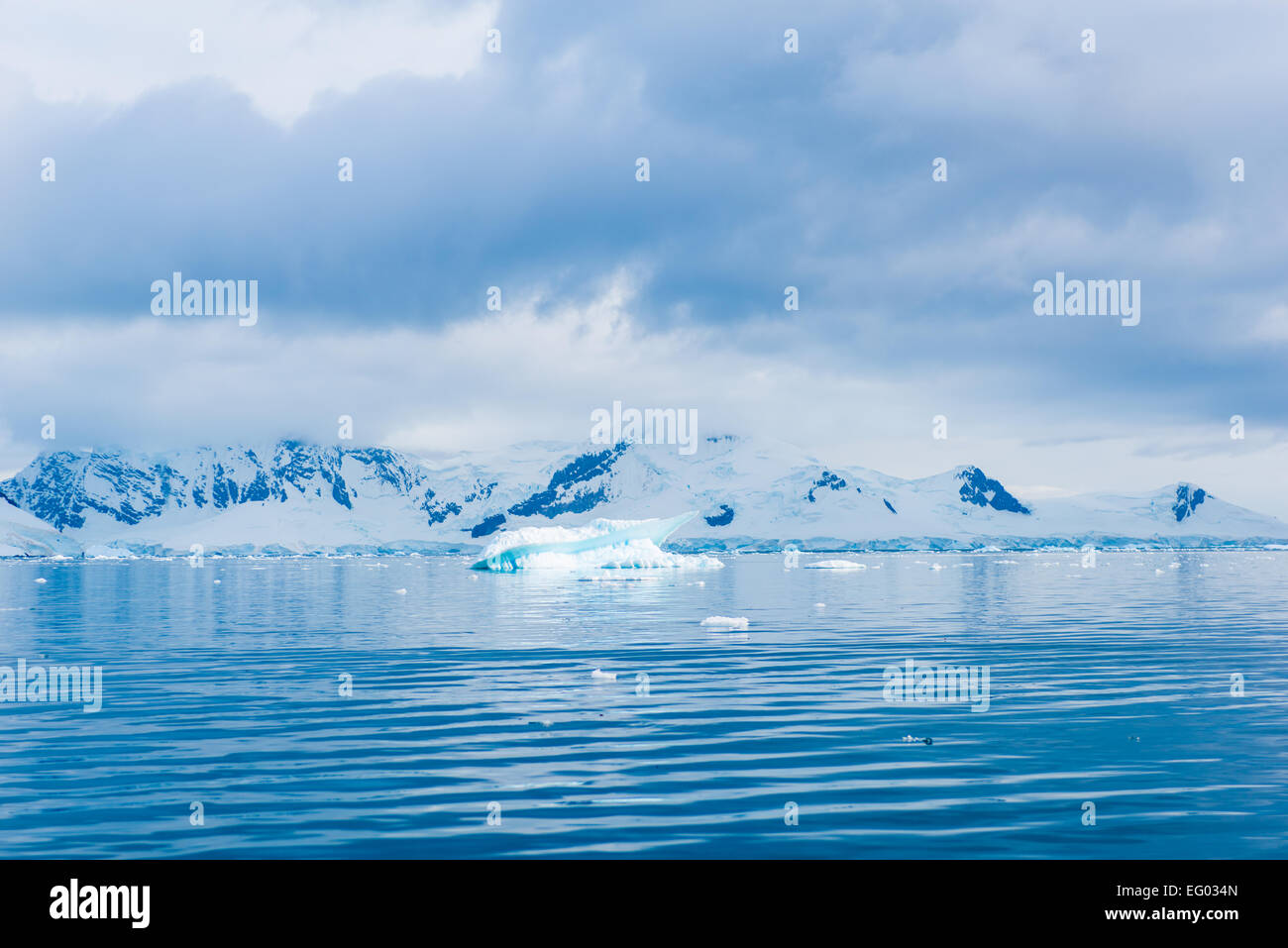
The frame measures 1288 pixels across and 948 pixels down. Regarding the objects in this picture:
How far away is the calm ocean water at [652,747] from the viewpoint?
1018 cm

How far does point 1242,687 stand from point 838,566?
7539 centimetres

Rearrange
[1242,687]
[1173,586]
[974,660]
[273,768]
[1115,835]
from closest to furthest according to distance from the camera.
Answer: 1. [1115,835]
2. [273,768]
3. [1242,687]
4. [974,660]
5. [1173,586]

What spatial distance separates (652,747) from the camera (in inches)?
558

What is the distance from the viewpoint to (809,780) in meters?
12.3

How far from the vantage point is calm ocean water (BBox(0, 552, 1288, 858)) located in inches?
401

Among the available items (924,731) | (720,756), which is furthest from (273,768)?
(924,731)

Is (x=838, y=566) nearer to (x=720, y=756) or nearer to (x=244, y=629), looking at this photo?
(x=244, y=629)
